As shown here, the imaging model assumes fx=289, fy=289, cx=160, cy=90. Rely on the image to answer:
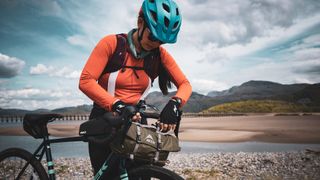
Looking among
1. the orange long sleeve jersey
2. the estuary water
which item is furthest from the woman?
the estuary water

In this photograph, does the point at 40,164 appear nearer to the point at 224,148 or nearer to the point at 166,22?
the point at 166,22

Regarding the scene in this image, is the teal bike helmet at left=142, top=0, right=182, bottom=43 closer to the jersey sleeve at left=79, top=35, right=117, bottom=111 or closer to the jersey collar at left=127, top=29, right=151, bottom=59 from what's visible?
the jersey collar at left=127, top=29, right=151, bottom=59

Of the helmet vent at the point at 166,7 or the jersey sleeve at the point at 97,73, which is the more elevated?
the helmet vent at the point at 166,7

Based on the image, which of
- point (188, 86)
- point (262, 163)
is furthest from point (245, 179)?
point (188, 86)

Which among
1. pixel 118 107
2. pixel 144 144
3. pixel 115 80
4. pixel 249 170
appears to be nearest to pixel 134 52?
pixel 115 80

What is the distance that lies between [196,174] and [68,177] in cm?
471

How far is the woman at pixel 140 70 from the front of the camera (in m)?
2.66

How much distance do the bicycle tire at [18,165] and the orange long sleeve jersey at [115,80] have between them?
1.34 m

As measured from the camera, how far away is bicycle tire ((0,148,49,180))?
344 cm

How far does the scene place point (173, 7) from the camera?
9.41ft

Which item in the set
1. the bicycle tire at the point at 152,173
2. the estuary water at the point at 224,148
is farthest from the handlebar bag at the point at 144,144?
the estuary water at the point at 224,148

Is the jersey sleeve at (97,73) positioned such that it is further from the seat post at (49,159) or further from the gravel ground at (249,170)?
the gravel ground at (249,170)

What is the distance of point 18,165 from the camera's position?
3.82 metres

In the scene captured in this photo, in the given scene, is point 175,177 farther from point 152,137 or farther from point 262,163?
point 262,163
